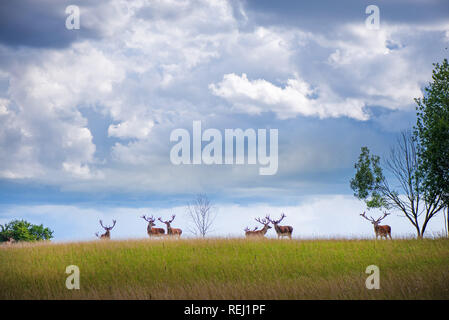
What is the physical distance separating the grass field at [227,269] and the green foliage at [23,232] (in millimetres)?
32047

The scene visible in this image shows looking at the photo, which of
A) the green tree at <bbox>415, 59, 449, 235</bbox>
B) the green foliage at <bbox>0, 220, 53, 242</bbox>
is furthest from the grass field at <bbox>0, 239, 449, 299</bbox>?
the green foliage at <bbox>0, 220, 53, 242</bbox>

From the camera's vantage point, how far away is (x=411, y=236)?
27953 mm

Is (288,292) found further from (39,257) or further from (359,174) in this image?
(359,174)

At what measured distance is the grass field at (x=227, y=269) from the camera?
48.1 ft

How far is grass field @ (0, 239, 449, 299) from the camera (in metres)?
14.7

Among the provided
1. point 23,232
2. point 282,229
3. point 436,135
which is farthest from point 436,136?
point 23,232

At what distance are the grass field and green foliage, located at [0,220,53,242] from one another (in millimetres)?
32047

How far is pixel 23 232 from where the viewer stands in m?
57.3

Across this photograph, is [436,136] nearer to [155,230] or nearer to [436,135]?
[436,135]

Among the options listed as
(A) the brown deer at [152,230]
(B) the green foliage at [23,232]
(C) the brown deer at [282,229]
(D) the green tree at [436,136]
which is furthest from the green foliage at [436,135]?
(B) the green foliage at [23,232]

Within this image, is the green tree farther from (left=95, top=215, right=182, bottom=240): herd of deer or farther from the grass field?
(left=95, top=215, right=182, bottom=240): herd of deer
